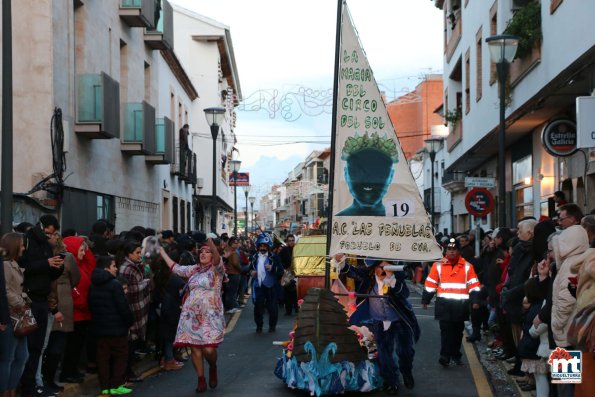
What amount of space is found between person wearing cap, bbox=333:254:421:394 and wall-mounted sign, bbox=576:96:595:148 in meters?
3.54

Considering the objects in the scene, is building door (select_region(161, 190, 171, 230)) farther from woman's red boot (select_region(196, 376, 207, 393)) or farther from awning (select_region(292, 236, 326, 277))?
woman's red boot (select_region(196, 376, 207, 393))

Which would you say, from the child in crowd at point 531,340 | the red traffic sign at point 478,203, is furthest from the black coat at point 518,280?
the red traffic sign at point 478,203

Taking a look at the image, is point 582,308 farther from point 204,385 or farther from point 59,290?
point 59,290

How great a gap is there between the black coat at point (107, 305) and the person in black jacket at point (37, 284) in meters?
0.76

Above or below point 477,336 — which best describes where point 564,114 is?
above

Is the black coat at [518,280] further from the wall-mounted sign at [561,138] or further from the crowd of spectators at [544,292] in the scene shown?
the wall-mounted sign at [561,138]

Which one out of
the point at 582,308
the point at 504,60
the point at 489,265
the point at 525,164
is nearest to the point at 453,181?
the point at 525,164

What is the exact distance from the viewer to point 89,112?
16938 mm

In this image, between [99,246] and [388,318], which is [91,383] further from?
[388,318]

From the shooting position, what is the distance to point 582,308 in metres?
5.84

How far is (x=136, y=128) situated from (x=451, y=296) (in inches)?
475

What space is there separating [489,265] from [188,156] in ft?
69.0

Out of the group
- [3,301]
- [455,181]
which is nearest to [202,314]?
[3,301]

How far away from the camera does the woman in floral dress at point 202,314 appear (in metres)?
9.52
